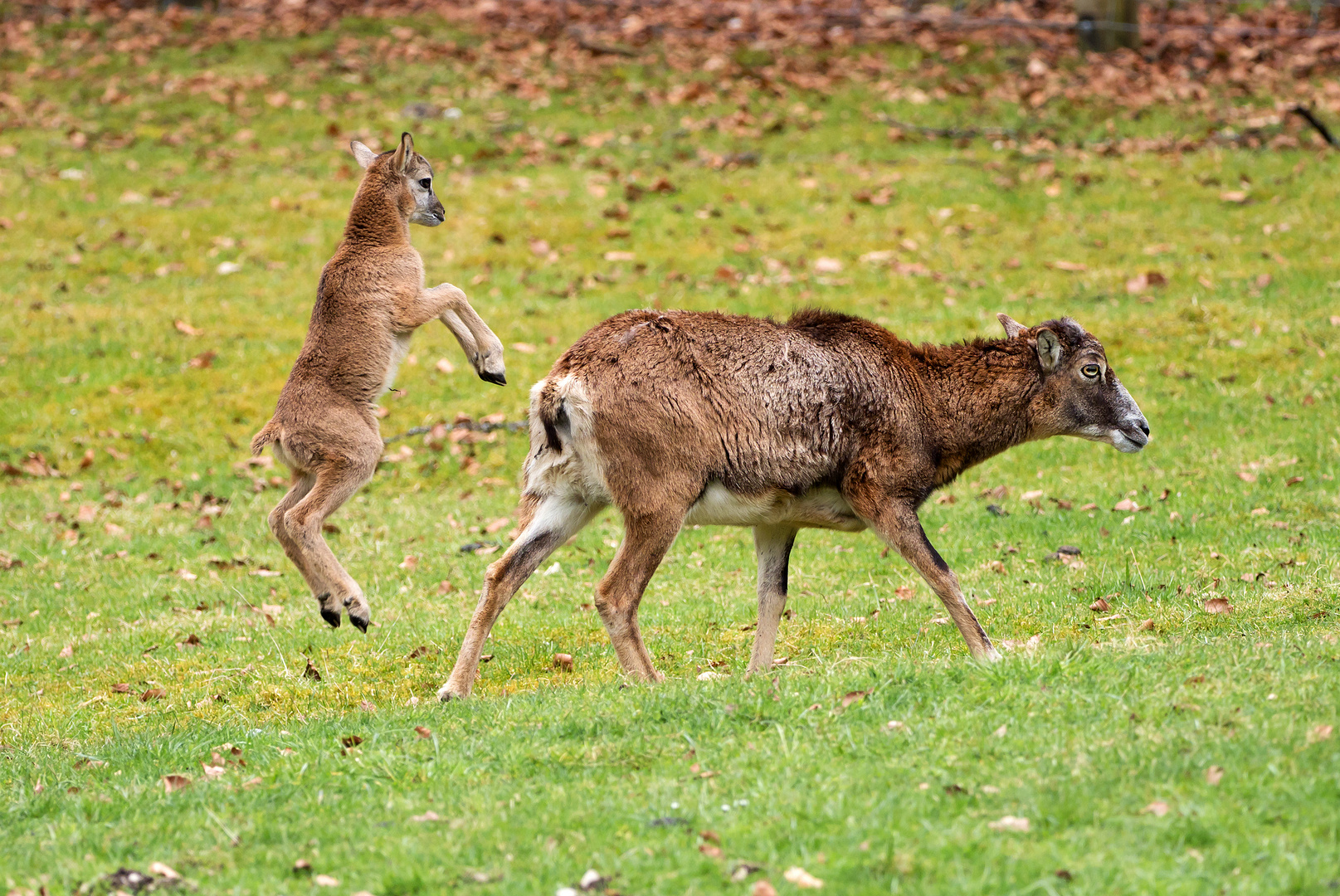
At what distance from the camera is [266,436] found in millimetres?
8812

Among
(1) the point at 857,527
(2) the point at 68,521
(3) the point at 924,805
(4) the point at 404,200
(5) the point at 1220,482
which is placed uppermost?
(4) the point at 404,200

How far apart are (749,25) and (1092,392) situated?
19.3 meters

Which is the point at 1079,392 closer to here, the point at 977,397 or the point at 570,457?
the point at 977,397

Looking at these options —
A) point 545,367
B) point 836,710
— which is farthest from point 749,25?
point 836,710

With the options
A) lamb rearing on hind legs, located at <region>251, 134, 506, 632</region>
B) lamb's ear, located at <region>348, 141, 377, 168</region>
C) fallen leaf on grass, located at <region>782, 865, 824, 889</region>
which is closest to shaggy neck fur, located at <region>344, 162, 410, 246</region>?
lamb rearing on hind legs, located at <region>251, 134, 506, 632</region>

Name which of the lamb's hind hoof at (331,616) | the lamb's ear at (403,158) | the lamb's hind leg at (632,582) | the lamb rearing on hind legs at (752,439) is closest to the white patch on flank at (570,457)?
the lamb rearing on hind legs at (752,439)

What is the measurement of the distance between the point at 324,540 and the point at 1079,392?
4734 millimetres

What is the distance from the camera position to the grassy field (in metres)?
5.55

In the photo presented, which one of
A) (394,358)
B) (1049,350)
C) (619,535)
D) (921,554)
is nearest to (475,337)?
(394,358)

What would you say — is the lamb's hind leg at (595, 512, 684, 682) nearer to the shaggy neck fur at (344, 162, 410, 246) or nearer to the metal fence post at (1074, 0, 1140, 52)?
the shaggy neck fur at (344, 162, 410, 246)

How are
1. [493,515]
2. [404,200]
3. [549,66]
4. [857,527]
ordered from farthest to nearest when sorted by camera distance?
[549,66] < [493,515] < [404,200] < [857,527]

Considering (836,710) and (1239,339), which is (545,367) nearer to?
(1239,339)

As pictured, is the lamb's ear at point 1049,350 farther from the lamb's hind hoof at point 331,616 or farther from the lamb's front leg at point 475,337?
the lamb's hind hoof at point 331,616

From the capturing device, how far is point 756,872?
516 cm
